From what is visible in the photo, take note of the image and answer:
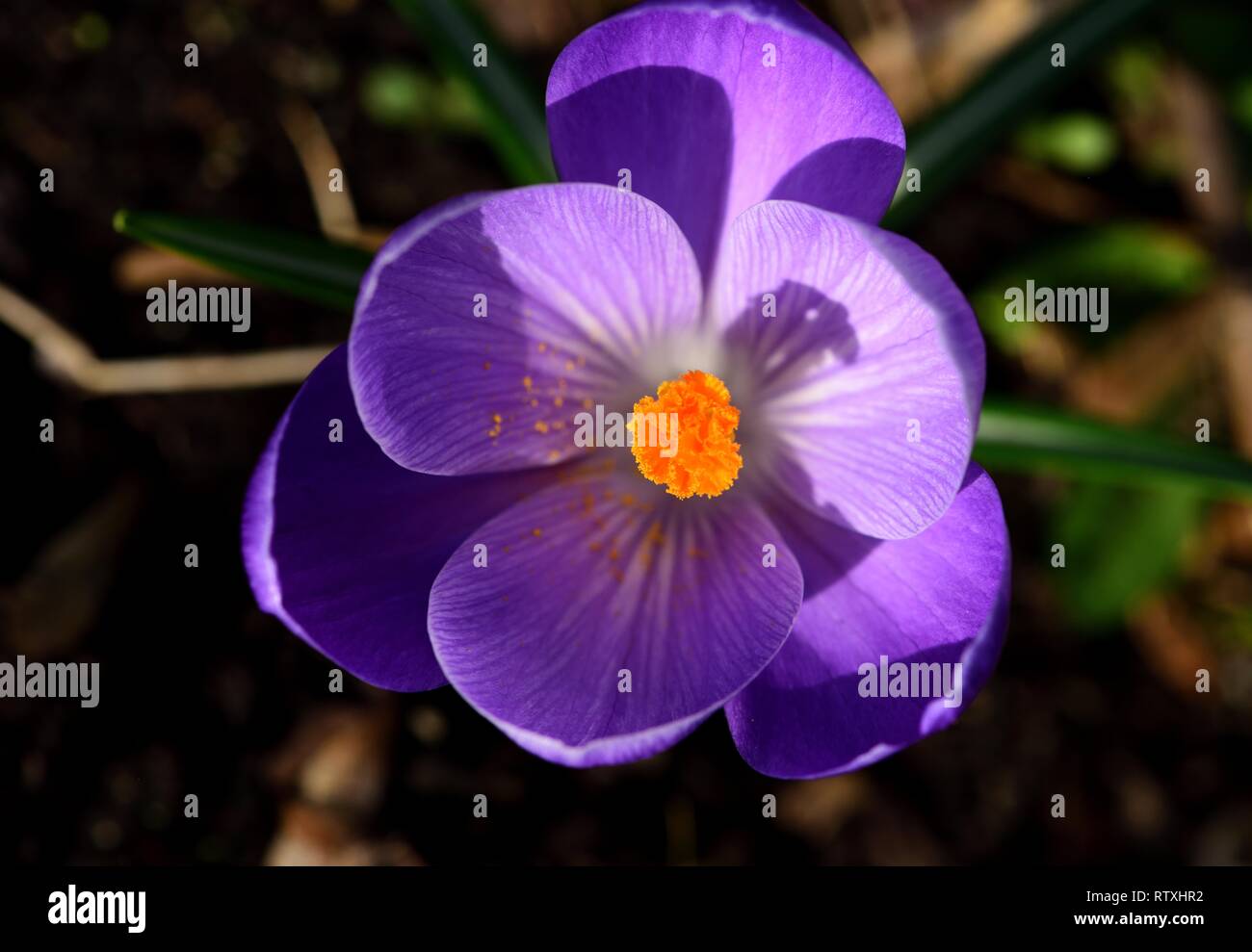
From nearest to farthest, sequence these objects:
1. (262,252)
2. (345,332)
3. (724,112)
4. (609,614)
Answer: (724,112)
(609,614)
(262,252)
(345,332)

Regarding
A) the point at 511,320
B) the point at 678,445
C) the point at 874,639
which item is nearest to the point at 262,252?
the point at 511,320

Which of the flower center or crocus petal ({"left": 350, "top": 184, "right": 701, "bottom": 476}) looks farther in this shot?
the flower center

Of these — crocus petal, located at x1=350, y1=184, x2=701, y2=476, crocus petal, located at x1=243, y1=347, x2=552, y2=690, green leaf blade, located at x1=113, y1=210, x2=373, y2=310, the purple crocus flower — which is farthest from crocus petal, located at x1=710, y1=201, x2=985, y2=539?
green leaf blade, located at x1=113, y1=210, x2=373, y2=310

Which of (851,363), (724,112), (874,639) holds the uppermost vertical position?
(724,112)

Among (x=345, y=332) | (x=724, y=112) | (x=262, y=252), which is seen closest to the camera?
(x=724, y=112)

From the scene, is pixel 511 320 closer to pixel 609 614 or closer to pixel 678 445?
pixel 678 445

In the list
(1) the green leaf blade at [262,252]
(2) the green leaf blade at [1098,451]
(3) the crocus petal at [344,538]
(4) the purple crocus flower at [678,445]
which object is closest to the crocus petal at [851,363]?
(4) the purple crocus flower at [678,445]

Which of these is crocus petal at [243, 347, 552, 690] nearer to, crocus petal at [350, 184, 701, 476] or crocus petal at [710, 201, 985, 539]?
crocus petal at [350, 184, 701, 476]
